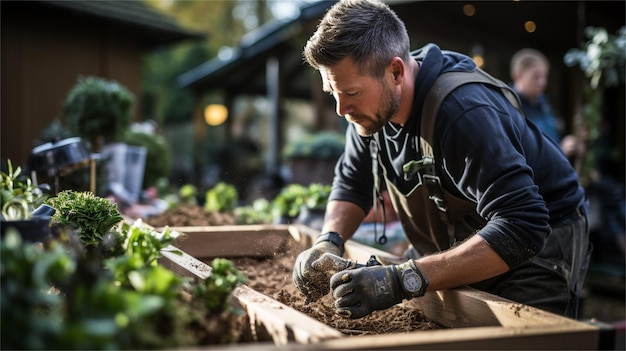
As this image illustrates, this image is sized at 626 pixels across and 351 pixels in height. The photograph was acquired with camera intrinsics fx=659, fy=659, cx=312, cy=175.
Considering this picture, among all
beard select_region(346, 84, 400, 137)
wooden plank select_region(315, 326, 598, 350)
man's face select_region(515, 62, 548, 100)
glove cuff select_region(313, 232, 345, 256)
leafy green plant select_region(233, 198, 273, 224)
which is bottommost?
leafy green plant select_region(233, 198, 273, 224)

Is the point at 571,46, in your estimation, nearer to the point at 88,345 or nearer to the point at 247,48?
the point at 247,48

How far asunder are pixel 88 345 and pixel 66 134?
15.9 feet

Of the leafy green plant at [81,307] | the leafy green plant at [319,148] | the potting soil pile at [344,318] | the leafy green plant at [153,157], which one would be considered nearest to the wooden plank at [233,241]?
the potting soil pile at [344,318]

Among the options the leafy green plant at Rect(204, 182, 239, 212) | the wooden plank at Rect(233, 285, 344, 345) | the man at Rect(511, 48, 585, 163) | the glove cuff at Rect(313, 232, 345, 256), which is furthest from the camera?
the man at Rect(511, 48, 585, 163)

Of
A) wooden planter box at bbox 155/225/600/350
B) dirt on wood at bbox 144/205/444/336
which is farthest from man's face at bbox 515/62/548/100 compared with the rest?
wooden planter box at bbox 155/225/600/350

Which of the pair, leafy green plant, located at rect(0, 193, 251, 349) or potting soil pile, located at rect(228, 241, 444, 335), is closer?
leafy green plant, located at rect(0, 193, 251, 349)

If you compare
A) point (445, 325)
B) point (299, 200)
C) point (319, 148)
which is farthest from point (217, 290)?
point (319, 148)

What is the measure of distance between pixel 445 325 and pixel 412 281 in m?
0.33

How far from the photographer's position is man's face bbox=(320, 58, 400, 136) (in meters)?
2.50

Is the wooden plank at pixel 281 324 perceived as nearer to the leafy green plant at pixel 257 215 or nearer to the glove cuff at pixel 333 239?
the glove cuff at pixel 333 239

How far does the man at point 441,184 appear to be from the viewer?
222 centimetres

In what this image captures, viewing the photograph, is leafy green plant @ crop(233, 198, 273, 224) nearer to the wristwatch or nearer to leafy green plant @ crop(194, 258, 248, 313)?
the wristwatch

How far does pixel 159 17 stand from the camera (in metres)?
12.6

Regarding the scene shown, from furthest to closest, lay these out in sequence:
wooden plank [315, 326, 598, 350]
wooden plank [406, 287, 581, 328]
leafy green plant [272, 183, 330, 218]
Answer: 1. leafy green plant [272, 183, 330, 218]
2. wooden plank [406, 287, 581, 328]
3. wooden plank [315, 326, 598, 350]
